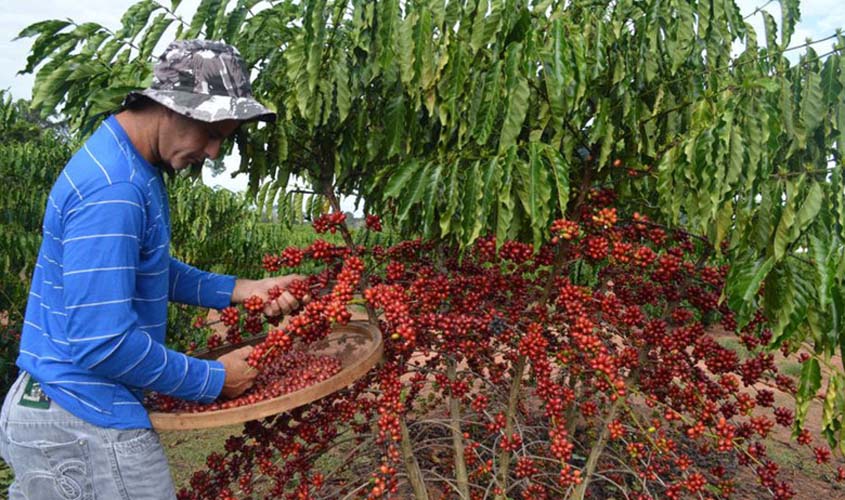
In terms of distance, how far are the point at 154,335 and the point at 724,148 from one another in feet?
5.07

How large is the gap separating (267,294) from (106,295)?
0.61 m

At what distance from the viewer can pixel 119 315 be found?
1.23 m

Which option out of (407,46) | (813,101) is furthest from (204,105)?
(813,101)

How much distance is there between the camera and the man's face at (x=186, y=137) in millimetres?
1382

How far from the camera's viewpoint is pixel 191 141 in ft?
4.59

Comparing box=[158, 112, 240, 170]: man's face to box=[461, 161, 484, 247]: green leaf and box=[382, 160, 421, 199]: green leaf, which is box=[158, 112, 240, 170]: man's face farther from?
box=[461, 161, 484, 247]: green leaf

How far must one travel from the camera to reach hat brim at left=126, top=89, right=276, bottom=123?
1.33m

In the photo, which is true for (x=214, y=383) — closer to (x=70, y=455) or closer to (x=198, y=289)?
(x=70, y=455)

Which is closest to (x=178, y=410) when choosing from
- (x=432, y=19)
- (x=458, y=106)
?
(x=458, y=106)

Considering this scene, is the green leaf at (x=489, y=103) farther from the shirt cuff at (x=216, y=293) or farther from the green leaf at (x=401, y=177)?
the shirt cuff at (x=216, y=293)

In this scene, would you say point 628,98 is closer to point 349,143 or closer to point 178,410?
point 349,143

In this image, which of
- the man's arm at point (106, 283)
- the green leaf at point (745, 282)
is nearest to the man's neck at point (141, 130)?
the man's arm at point (106, 283)

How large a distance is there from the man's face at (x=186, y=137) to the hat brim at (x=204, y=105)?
0.13 feet

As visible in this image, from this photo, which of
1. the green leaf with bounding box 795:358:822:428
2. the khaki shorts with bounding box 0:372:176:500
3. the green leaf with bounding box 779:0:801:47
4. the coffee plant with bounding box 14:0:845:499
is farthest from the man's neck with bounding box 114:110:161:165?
the green leaf with bounding box 779:0:801:47
